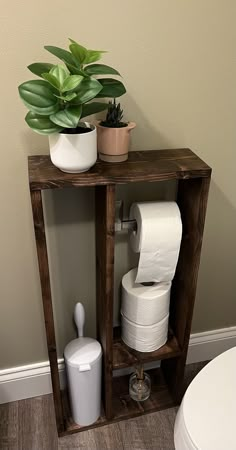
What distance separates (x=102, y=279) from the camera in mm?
1034

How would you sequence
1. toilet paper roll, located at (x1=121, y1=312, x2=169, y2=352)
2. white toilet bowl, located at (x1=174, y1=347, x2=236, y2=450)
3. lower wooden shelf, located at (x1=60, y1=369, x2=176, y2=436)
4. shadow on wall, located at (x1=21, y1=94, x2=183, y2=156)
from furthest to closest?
lower wooden shelf, located at (x1=60, y1=369, x2=176, y2=436) < toilet paper roll, located at (x1=121, y1=312, x2=169, y2=352) < shadow on wall, located at (x1=21, y1=94, x2=183, y2=156) < white toilet bowl, located at (x1=174, y1=347, x2=236, y2=450)

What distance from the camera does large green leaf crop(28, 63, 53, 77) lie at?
2.44ft

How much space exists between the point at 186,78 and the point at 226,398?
777 mm

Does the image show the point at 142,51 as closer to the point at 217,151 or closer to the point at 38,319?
the point at 217,151

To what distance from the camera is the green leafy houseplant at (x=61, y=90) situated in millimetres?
708

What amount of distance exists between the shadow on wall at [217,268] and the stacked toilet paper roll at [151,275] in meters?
0.23

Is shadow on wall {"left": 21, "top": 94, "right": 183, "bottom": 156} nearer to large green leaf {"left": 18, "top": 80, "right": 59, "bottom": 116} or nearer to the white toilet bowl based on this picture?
large green leaf {"left": 18, "top": 80, "right": 59, "bottom": 116}

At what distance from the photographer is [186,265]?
1087mm

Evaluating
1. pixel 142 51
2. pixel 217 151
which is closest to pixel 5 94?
pixel 142 51

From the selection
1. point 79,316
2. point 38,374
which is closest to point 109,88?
point 79,316

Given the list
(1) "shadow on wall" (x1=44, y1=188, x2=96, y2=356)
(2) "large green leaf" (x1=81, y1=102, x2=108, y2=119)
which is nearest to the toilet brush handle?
(1) "shadow on wall" (x1=44, y1=188, x2=96, y2=356)

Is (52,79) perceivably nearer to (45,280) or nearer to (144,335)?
(45,280)

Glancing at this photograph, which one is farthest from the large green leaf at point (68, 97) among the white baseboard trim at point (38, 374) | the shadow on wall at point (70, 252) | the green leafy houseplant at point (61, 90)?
the white baseboard trim at point (38, 374)

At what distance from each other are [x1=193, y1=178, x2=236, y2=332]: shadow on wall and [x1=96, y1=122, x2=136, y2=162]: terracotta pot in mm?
360
